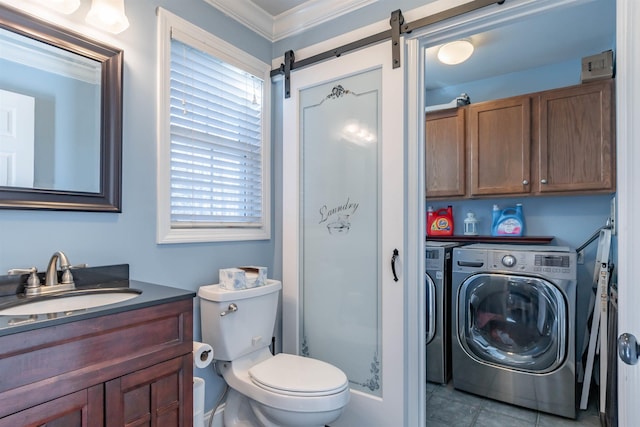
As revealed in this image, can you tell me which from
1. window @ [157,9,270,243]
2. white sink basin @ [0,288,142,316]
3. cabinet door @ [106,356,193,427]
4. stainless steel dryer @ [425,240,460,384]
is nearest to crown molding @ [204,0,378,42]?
window @ [157,9,270,243]

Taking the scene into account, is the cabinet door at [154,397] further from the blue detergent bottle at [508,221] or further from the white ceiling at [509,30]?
the blue detergent bottle at [508,221]

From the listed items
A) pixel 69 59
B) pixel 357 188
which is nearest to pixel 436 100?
pixel 357 188

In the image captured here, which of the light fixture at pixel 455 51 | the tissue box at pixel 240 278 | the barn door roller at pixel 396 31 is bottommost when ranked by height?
the tissue box at pixel 240 278

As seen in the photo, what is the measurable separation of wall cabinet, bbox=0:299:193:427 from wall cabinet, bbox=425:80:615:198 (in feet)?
7.83

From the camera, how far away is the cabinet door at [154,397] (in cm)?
100

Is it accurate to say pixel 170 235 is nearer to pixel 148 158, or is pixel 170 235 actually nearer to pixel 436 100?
pixel 148 158

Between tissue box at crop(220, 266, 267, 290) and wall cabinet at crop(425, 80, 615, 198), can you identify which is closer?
tissue box at crop(220, 266, 267, 290)

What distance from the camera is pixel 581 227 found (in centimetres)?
258

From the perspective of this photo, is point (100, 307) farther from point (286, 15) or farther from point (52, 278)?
point (286, 15)

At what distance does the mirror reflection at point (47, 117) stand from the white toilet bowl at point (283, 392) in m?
Result: 1.07

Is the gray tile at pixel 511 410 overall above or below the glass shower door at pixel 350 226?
below

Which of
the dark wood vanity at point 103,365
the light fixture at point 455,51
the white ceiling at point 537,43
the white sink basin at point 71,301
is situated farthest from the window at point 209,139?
the white ceiling at point 537,43

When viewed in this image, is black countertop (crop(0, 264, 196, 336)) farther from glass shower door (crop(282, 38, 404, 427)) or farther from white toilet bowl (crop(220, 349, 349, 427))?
glass shower door (crop(282, 38, 404, 427))

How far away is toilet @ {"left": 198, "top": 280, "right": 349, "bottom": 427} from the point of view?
1.44m
